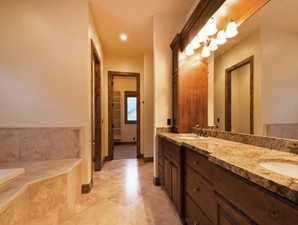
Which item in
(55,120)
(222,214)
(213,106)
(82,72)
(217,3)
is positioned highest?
(217,3)

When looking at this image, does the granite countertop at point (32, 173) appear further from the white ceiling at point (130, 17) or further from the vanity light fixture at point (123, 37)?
the vanity light fixture at point (123, 37)

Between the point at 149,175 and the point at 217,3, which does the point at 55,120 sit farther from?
the point at 217,3

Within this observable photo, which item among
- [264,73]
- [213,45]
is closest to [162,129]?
[213,45]

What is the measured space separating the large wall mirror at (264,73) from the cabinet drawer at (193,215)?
817 mm

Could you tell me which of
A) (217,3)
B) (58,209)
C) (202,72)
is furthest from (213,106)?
(58,209)

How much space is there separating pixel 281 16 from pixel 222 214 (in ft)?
4.61

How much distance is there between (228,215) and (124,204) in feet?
4.87

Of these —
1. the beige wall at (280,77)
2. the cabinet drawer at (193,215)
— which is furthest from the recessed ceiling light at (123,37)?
the cabinet drawer at (193,215)

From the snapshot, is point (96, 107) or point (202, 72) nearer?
point (202, 72)

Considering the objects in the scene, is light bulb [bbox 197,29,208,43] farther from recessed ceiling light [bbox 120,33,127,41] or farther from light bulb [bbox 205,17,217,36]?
recessed ceiling light [bbox 120,33,127,41]

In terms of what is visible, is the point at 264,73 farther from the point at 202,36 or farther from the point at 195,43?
the point at 195,43

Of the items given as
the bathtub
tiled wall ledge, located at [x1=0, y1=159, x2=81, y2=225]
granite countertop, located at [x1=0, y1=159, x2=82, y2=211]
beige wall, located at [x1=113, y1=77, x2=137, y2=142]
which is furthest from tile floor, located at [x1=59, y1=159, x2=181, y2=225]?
beige wall, located at [x1=113, y1=77, x2=137, y2=142]

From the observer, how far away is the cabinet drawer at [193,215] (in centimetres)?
121

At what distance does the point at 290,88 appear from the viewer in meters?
1.18
